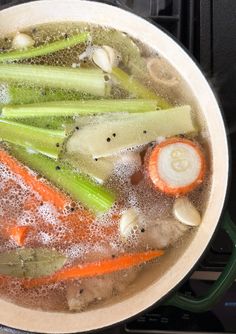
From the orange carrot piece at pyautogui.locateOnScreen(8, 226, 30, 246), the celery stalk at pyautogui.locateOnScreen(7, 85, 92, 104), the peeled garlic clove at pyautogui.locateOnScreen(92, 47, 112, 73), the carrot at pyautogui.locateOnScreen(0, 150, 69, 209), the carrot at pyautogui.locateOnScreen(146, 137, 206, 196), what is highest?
the peeled garlic clove at pyautogui.locateOnScreen(92, 47, 112, 73)

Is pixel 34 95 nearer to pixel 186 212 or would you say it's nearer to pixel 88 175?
pixel 88 175

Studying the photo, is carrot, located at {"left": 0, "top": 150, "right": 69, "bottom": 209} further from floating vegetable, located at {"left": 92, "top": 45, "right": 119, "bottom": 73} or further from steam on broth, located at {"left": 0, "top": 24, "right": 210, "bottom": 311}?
floating vegetable, located at {"left": 92, "top": 45, "right": 119, "bottom": 73}

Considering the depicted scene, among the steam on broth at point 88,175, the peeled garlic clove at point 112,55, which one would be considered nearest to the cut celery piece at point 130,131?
the steam on broth at point 88,175

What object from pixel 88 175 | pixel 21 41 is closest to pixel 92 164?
pixel 88 175

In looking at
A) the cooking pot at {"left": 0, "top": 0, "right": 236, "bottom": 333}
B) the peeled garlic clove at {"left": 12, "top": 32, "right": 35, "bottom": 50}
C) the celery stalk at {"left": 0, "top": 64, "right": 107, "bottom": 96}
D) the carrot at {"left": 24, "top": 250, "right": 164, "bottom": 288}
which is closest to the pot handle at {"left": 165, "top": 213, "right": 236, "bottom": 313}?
the cooking pot at {"left": 0, "top": 0, "right": 236, "bottom": 333}

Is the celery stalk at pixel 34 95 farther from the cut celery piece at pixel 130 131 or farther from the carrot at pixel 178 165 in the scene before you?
the carrot at pixel 178 165
